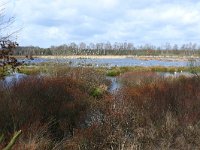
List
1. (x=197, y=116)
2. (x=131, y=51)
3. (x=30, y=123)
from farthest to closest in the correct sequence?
1. (x=131, y=51)
2. (x=197, y=116)
3. (x=30, y=123)

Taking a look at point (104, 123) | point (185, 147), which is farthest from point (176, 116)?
point (104, 123)

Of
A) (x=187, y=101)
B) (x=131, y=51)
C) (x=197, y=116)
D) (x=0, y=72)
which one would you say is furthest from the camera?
(x=131, y=51)

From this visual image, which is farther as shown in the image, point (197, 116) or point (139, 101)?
point (139, 101)

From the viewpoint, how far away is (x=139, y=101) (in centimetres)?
1305

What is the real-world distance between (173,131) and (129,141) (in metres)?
1.68

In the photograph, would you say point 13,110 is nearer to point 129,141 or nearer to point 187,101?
point 129,141

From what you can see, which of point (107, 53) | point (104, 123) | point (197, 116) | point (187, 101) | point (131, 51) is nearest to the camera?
point (104, 123)

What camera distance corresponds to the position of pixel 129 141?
1029 centimetres

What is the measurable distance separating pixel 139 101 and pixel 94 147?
3.24 m

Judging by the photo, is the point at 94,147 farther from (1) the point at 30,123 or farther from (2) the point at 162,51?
(2) the point at 162,51

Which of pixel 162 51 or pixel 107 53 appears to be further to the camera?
pixel 162 51

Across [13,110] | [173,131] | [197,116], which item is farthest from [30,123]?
[197,116]

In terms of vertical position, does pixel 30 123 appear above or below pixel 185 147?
above

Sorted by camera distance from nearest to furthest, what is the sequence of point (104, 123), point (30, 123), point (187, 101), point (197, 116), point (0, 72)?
point (0, 72) < point (30, 123) < point (104, 123) < point (197, 116) < point (187, 101)
